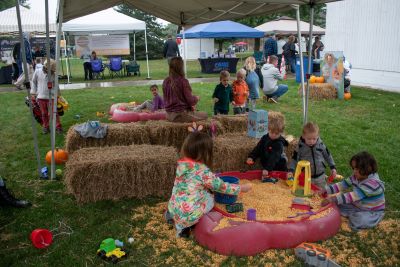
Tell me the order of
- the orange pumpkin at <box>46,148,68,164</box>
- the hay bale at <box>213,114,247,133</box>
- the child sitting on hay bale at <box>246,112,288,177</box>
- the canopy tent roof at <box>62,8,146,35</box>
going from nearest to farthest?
the child sitting on hay bale at <box>246,112,288,177</box>
the orange pumpkin at <box>46,148,68,164</box>
the hay bale at <box>213,114,247,133</box>
the canopy tent roof at <box>62,8,146,35</box>

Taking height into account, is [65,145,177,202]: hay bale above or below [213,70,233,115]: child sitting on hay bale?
below

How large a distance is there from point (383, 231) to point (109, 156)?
3290 millimetres

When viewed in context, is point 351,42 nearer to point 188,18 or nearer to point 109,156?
point 188,18

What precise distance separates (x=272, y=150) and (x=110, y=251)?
255cm

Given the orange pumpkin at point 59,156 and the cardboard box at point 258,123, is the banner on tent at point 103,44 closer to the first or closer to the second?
the orange pumpkin at point 59,156

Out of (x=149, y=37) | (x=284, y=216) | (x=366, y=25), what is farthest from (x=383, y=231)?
(x=149, y=37)

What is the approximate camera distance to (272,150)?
509 cm

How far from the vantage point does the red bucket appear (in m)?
3.66

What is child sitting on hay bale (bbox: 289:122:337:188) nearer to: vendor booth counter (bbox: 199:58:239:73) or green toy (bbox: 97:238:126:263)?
green toy (bbox: 97:238:126:263)

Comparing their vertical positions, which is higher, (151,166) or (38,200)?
(151,166)

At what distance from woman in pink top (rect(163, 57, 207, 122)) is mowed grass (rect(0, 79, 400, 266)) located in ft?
6.73

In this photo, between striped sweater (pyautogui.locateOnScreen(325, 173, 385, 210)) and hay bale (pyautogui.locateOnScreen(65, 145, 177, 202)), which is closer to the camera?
striped sweater (pyautogui.locateOnScreen(325, 173, 385, 210))

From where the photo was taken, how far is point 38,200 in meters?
4.80

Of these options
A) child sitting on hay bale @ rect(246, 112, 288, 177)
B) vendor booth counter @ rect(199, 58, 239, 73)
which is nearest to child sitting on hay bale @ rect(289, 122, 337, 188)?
child sitting on hay bale @ rect(246, 112, 288, 177)
